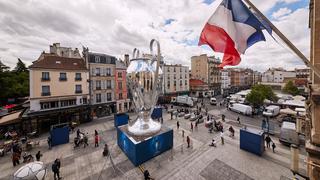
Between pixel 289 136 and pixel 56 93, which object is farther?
pixel 56 93

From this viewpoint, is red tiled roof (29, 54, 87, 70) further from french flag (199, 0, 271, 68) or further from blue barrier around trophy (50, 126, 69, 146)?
french flag (199, 0, 271, 68)

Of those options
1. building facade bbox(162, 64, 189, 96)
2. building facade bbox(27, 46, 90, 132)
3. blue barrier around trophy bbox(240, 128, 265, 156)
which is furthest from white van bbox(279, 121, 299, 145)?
building facade bbox(162, 64, 189, 96)

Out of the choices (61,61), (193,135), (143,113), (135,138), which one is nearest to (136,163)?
(135,138)

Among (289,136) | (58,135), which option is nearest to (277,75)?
(289,136)

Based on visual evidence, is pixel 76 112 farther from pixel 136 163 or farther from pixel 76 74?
pixel 136 163

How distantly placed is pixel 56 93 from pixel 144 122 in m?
19.0

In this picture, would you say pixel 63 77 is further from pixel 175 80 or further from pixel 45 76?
pixel 175 80

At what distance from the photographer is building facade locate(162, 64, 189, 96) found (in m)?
45.3

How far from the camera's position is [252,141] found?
14.2 meters

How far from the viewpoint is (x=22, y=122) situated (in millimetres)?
20672

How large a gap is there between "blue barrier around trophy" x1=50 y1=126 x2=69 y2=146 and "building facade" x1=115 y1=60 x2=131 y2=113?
15341 mm

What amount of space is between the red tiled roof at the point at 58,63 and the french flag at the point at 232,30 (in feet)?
86.0

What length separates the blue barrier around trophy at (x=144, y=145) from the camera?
40.2ft

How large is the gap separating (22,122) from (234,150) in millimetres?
30374
